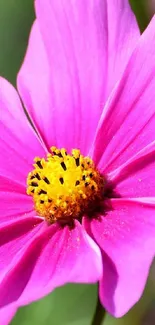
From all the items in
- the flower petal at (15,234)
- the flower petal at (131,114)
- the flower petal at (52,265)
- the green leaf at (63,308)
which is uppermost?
the flower petal at (131,114)

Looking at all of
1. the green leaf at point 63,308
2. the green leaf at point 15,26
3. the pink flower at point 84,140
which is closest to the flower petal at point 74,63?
the pink flower at point 84,140

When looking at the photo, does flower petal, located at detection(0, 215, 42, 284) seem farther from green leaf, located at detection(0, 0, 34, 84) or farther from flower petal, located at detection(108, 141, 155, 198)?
green leaf, located at detection(0, 0, 34, 84)

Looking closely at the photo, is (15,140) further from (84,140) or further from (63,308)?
(63,308)

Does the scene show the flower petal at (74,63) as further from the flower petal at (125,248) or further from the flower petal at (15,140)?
the flower petal at (125,248)

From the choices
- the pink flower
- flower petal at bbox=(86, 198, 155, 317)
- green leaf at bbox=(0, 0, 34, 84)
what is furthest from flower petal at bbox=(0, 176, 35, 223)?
green leaf at bbox=(0, 0, 34, 84)

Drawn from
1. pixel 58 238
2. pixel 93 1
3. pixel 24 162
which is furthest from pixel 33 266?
pixel 93 1

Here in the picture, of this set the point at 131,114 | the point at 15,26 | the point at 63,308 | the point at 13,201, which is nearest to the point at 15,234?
the point at 13,201
